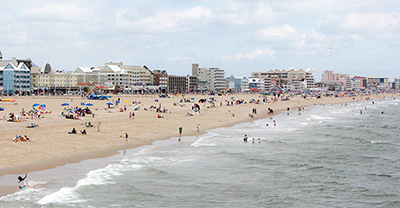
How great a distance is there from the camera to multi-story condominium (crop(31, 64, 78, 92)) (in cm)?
13138

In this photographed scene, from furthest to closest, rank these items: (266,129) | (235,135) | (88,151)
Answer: (266,129) < (235,135) < (88,151)

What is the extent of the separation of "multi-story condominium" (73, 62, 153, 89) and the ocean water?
109992 millimetres

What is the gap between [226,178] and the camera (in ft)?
77.5

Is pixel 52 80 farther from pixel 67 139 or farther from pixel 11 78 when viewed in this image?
pixel 67 139

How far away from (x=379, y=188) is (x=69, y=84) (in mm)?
131713

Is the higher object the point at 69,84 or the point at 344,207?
the point at 69,84

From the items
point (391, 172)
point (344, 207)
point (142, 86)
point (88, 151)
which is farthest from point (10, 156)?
point (142, 86)

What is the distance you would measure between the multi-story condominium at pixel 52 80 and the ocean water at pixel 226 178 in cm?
10387

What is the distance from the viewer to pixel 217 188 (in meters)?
21.5

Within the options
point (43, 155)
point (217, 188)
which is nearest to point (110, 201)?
point (217, 188)

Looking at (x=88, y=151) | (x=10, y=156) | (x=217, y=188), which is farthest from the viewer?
(x=88, y=151)

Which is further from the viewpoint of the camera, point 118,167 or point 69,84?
point 69,84

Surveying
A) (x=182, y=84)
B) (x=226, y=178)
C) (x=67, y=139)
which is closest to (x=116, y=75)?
(x=182, y=84)

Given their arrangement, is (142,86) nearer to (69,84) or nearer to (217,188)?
(69,84)
